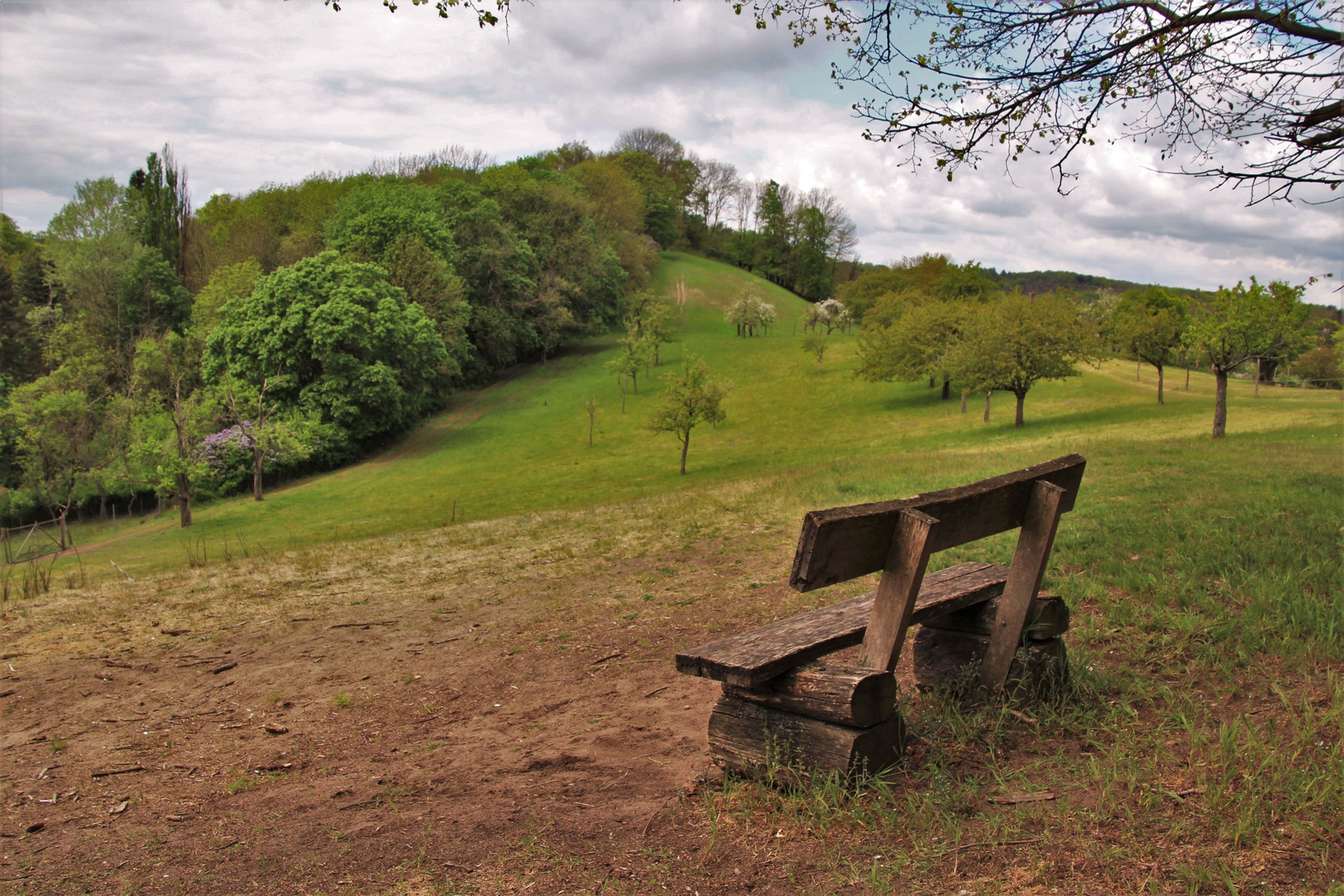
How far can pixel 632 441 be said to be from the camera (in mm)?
50438

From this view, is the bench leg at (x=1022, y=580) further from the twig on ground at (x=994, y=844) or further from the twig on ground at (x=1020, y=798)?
the twig on ground at (x=994, y=844)

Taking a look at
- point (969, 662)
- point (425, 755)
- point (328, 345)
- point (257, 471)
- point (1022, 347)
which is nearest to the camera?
point (969, 662)

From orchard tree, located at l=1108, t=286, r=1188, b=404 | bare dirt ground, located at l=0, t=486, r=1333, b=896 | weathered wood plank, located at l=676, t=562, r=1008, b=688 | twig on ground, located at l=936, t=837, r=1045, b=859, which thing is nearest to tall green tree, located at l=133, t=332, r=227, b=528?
bare dirt ground, located at l=0, t=486, r=1333, b=896

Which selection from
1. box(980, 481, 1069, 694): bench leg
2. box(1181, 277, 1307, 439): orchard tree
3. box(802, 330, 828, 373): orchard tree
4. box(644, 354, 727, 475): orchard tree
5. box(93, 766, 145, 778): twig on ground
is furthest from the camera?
box(802, 330, 828, 373): orchard tree

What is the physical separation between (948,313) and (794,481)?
33.1 metres

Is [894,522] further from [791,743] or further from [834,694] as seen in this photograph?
[791,743]

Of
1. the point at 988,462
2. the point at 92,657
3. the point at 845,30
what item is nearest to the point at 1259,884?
the point at 845,30

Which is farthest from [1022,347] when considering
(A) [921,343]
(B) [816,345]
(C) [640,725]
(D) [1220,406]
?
(C) [640,725]

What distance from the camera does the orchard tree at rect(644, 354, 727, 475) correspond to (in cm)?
3784

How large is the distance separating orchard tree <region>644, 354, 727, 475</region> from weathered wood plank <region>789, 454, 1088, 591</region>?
32.8 m

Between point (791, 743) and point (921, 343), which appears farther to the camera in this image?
point (921, 343)

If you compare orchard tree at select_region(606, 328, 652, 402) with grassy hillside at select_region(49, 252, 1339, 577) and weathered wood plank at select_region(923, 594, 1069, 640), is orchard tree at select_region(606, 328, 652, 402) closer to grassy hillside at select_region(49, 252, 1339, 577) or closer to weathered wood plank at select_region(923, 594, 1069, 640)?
grassy hillside at select_region(49, 252, 1339, 577)

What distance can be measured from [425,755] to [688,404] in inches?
1272

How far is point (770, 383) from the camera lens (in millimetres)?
64375
